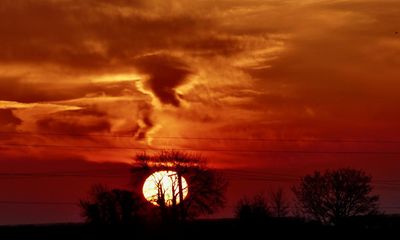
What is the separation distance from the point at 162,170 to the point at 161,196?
317 inches

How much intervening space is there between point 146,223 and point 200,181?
1785 cm

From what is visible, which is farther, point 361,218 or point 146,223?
point 361,218

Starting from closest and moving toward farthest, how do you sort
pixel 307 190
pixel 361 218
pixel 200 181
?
1. pixel 200 181
2. pixel 361 218
3. pixel 307 190

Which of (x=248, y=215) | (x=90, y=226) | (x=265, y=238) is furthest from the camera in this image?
(x=248, y=215)

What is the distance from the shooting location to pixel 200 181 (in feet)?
338

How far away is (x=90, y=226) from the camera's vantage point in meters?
85.2

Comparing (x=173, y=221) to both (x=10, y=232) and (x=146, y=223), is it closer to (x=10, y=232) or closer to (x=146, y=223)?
(x=146, y=223)

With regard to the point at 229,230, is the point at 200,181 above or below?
above

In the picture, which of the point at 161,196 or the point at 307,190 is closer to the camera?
the point at 161,196

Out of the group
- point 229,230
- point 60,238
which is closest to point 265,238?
point 229,230

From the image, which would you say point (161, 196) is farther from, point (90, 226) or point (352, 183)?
point (352, 183)

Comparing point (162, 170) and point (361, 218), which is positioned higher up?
point (162, 170)

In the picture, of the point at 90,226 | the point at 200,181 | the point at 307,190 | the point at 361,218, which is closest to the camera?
the point at 90,226

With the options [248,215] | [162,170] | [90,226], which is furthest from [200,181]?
[90,226]
